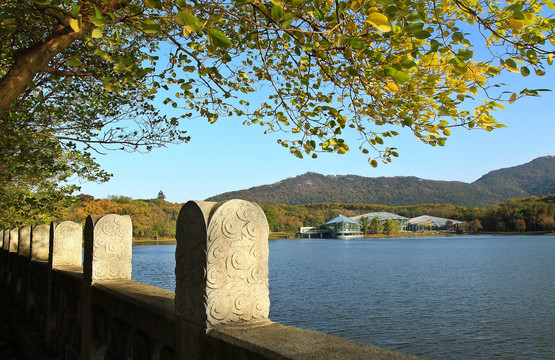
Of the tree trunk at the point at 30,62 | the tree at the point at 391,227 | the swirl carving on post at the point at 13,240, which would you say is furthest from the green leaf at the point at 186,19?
the tree at the point at 391,227

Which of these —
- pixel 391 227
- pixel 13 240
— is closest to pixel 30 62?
pixel 13 240

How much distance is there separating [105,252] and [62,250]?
2.16 m

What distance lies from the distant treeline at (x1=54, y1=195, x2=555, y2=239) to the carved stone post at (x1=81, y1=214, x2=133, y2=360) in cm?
757

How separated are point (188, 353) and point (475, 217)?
140187mm

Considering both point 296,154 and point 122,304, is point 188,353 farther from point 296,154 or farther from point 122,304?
point 296,154

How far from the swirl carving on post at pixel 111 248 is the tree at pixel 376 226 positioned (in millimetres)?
128958

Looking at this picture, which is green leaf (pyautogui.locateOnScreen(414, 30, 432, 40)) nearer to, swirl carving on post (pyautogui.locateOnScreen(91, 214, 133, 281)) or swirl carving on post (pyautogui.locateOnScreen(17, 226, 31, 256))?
swirl carving on post (pyautogui.locateOnScreen(91, 214, 133, 281))

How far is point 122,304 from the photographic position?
2924 millimetres

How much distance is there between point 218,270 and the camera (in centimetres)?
209

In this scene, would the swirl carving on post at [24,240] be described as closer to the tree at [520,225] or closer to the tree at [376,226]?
the tree at [520,225]

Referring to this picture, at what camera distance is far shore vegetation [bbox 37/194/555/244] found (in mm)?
67838

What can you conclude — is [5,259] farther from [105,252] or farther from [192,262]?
[192,262]

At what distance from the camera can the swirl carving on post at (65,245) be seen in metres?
5.47

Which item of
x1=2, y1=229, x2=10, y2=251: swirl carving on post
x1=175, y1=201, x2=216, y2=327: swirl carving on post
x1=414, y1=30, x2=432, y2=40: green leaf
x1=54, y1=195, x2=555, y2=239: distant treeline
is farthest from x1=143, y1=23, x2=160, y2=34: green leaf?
x1=2, y1=229, x2=10, y2=251: swirl carving on post
